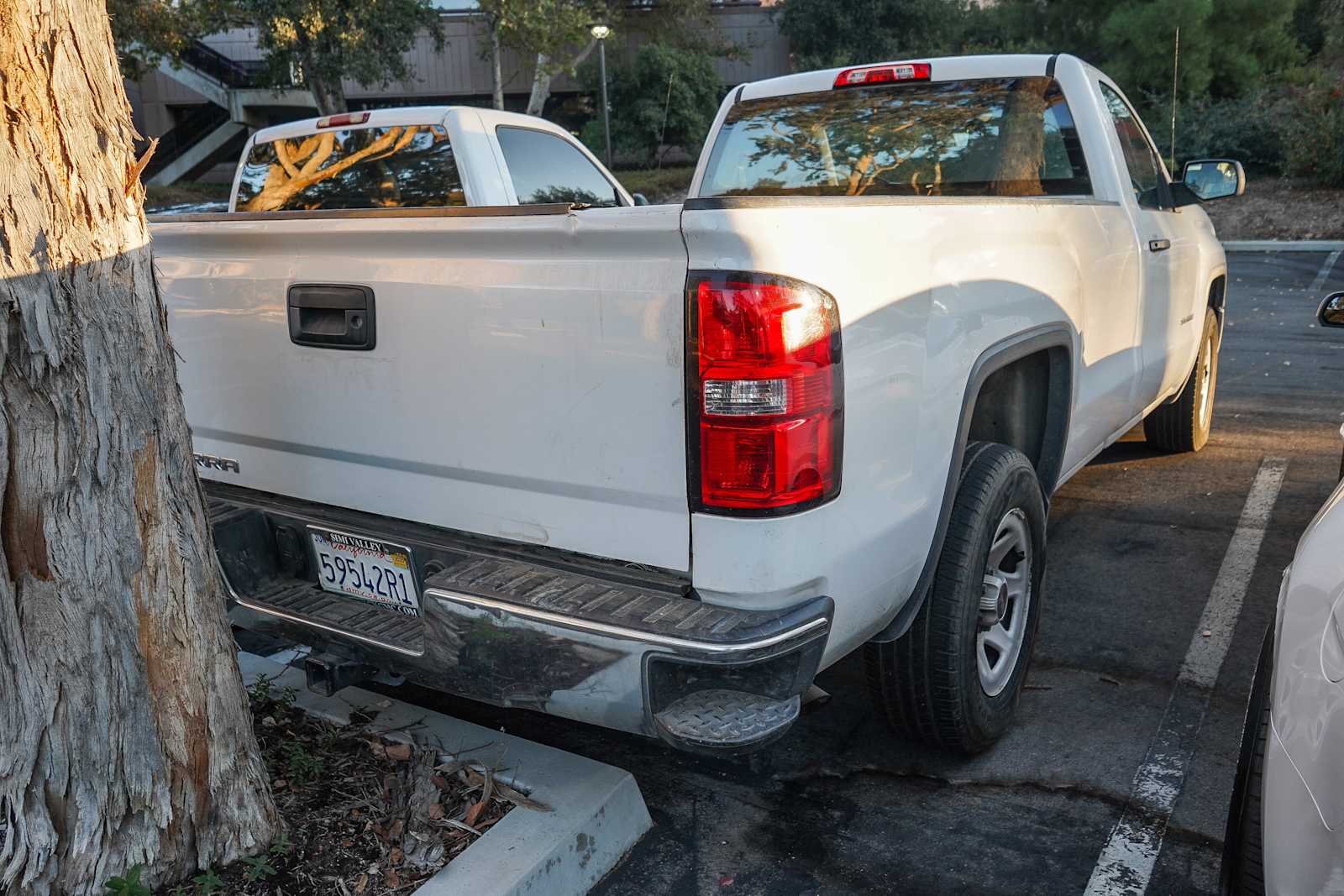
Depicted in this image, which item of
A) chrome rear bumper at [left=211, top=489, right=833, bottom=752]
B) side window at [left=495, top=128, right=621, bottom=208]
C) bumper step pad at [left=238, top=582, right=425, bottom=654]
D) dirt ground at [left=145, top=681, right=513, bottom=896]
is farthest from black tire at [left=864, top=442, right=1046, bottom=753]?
side window at [left=495, top=128, right=621, bottom=208]

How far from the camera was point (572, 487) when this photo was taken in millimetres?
2574

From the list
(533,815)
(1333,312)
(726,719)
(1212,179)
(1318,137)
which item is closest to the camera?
(726,719)

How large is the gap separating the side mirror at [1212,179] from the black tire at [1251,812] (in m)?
3.31

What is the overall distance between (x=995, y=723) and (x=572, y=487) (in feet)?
5.11

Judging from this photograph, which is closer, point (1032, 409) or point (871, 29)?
point (1032, 409)

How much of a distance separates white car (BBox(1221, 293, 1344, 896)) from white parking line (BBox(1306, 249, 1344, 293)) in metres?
12.2

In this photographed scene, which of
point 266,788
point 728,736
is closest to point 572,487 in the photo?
point 728,736

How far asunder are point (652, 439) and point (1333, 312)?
2.53 metres

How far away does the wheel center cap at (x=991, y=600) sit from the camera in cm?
324

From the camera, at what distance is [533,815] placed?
9.05 ft

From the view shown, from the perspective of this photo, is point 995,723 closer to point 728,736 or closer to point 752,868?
point 752,868

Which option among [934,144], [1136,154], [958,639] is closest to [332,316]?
[958,639]

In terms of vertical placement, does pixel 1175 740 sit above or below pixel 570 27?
below

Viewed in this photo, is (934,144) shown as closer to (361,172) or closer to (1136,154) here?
(1136,154)
